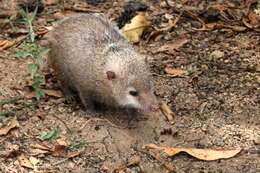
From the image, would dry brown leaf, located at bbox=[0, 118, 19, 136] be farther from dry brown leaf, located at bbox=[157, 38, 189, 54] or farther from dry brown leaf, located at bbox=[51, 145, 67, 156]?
dry brown leaf, located at bbox=[157, 38, 189, 54]

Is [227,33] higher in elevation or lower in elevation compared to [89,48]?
lower

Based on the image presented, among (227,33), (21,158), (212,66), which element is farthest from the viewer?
(227,33)

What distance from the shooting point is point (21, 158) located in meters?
4.80

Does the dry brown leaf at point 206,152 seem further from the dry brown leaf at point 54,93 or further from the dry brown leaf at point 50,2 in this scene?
the dry brown leaf at point 50,2

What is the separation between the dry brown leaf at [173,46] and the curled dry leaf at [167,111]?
126 centimetres

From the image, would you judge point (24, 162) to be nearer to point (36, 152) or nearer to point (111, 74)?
point (36, 152)

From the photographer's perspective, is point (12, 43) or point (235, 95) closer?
point (235, 95)

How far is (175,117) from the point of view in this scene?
5.74 metres

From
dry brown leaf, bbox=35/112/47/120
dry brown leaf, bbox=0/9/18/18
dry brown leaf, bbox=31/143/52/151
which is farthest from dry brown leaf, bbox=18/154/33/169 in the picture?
dry brown leaf, bbox=0/9/18/18

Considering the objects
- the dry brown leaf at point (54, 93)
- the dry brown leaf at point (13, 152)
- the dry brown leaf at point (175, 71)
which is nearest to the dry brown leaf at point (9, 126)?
the dry brown leaf at point (13, 152)

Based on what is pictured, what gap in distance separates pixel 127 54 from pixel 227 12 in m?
2.73

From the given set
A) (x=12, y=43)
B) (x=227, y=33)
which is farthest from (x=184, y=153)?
(x=12, y=43)

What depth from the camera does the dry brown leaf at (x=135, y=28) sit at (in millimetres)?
7164

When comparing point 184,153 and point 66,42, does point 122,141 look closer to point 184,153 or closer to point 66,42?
point 184,153
